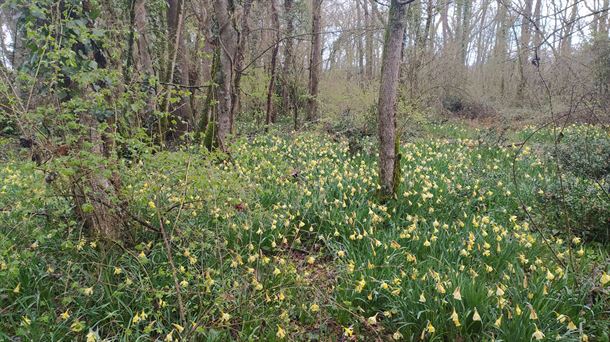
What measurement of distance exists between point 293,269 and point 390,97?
240 cm

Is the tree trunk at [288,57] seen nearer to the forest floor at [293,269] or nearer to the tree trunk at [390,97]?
the tree trunk at [390,97]

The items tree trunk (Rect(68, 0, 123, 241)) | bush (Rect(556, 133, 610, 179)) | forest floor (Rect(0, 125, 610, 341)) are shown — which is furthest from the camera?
bush (Rect(556, 133, 610, 179))

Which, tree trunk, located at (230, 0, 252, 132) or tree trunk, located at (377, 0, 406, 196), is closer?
tree trunk, located at (377, 0, 406, 196)

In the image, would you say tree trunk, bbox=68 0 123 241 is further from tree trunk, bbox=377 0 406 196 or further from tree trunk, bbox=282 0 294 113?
tree trunk, bbox=282 0 294 113

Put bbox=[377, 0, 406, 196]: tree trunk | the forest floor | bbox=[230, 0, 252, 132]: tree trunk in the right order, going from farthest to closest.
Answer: bbox=[230, 0, 252, 132]: tree trunk < bbox=[377, 0, 406, 196]: tree trunk < the forest floor

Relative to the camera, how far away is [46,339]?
2.67 metres

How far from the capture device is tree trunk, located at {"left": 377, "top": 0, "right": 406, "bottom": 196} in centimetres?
438

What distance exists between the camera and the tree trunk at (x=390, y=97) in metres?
4.38

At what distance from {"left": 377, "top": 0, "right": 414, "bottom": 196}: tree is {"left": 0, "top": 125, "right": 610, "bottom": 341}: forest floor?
298mm

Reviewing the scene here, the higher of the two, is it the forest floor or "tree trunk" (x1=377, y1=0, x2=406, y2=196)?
"tree trunk" (x1=377, y1=0, x2=406, y2=196)

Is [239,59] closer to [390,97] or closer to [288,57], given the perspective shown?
[390,97]

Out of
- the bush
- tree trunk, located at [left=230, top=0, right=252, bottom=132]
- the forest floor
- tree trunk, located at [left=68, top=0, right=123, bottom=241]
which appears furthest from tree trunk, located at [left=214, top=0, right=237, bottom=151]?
the bush

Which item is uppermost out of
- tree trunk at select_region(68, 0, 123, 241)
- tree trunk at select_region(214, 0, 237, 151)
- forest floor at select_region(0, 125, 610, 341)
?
tree trunk at select_region(214, 0, 237, 151)

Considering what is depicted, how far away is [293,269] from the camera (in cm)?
310
